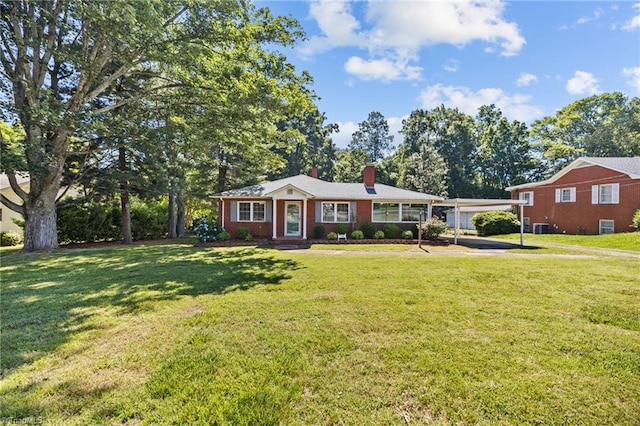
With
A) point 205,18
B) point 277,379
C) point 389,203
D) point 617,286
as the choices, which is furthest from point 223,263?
point 389,203

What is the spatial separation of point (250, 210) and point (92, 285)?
11.0 m

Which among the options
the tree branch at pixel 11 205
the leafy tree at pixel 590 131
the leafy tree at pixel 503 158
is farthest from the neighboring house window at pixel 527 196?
the tree branch at pixel 11 205

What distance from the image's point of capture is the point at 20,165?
1017 cm

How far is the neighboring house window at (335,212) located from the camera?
702 inches

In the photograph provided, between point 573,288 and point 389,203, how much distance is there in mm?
12169

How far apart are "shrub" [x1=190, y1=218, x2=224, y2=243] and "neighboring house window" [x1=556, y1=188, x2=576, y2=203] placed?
79.5 ft

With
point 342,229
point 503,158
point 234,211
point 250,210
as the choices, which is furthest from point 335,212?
point 503,158

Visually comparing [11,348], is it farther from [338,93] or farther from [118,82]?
[338,93]

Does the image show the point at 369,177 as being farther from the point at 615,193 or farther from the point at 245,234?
the point at 615,193

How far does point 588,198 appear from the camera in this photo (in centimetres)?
2031

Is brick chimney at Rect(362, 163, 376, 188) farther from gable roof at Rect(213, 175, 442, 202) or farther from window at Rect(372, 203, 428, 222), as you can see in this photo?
window at Rect(372, 203, 428, 222)

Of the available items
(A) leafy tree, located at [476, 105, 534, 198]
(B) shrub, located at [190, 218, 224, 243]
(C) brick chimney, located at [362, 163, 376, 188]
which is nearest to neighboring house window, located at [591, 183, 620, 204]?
(C) brick chimney, located at [362, 163, 376, 188]

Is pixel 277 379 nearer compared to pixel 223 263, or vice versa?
pixel 277 379

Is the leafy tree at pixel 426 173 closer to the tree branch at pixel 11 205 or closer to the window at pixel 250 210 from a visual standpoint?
the window at pixel 250 210
